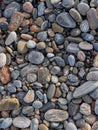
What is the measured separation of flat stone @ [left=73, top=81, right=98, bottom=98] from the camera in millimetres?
1424

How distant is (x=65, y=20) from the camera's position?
4.91 ft

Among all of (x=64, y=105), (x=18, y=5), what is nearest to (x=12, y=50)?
(x=18, y=5)

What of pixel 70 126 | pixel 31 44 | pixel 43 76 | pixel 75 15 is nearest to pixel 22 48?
pixel 31 44

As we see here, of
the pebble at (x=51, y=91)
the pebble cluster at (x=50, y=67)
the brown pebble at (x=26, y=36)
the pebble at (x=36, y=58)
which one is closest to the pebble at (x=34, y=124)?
the pebble cluster at (x=50, y=67)

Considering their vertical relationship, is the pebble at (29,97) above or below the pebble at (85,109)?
above

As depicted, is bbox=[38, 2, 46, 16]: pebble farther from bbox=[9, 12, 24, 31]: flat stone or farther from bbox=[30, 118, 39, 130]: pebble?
bbox=[30, 118, 39, 130]: pebble

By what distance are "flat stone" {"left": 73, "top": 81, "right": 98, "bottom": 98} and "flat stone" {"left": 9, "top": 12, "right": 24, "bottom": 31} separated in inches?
14.0

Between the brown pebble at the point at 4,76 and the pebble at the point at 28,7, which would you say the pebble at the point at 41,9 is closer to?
the pebble at the point at 28,7

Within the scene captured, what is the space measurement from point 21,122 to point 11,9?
46 centimetres

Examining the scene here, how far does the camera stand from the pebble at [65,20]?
1.49 meters

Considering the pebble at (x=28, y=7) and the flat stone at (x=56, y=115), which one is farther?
the pebble at (x=28, y=7)

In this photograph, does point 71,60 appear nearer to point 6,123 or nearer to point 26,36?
point 26,36

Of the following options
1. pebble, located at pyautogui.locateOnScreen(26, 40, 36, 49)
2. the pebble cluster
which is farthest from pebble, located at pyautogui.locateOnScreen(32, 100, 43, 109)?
pebble, located at pyautogui.locateOnScreen(26, 40, 36, 49)

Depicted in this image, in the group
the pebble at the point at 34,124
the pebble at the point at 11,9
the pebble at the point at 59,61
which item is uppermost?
the pebble at the point at 11,9
